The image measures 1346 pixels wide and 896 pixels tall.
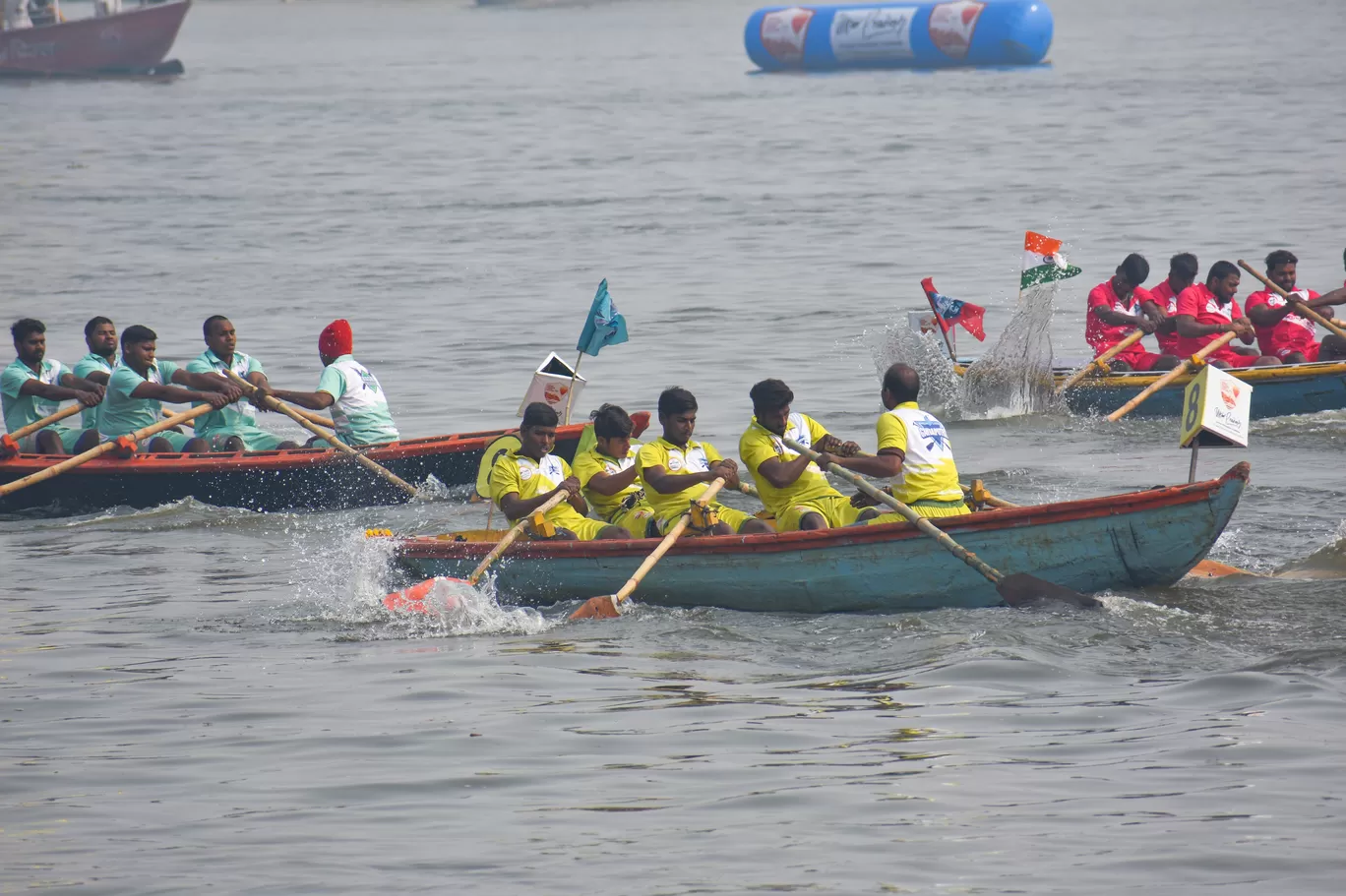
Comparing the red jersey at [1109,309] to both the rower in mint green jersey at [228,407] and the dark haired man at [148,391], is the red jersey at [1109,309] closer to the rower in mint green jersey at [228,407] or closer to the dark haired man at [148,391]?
the rower in mint green jersey at [228,407]

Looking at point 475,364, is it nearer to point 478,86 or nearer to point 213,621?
point 213,621

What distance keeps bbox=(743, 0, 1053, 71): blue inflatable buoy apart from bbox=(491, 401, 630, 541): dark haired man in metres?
51.1

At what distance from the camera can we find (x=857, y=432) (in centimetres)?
1814

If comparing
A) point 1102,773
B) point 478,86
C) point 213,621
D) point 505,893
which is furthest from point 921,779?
point 478,86

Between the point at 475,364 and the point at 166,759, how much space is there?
44.7ft

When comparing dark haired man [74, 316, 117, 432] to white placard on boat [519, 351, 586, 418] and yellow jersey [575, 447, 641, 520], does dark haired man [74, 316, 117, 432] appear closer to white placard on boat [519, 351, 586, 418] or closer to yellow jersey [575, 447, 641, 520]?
white placard on boat [519, 351, 586, 418]

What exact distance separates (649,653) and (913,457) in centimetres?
201

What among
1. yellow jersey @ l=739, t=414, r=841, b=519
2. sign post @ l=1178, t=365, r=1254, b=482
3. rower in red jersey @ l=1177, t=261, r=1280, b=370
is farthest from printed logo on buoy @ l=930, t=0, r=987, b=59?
sign post @ l=1178, t=365, r=1254, b=482

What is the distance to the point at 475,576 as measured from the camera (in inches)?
469

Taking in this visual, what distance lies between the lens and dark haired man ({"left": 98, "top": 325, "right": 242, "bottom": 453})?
15312 mm

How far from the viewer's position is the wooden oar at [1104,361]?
17625 millimetres

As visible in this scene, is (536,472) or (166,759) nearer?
(166,759)

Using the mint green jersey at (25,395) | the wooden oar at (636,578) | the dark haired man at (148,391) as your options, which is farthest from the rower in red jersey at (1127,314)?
the mint green jersey at (25,395)

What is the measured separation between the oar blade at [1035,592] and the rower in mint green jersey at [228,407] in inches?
279
